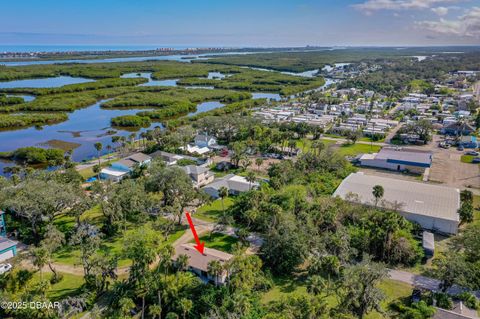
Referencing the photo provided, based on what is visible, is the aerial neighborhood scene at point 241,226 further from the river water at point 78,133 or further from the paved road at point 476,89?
the paved road at point 476,89

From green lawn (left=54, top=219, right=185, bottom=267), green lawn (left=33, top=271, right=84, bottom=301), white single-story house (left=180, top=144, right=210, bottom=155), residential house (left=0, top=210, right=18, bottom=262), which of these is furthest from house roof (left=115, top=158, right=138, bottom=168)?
green lawn (left=33, top=271, right=84, bottom=301)

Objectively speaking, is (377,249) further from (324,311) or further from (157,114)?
(157,114)

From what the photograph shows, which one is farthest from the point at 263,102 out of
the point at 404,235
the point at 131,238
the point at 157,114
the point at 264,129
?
the point at 131,238

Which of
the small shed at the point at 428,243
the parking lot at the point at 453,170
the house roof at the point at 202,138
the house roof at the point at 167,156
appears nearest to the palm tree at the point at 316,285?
the small shed at the point at 428,243

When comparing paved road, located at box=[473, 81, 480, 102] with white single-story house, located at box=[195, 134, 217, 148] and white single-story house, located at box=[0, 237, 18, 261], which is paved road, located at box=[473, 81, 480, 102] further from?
white single-story house, located at box=[0, 237, 18, 261]

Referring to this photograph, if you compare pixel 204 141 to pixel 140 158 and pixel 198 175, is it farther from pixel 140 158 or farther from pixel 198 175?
pixel 198 175

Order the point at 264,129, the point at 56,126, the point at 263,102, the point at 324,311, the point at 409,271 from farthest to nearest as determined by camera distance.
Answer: the point at 263,102 → the point at 56,126 → the point at 264,129 → the point at 409,271 → the point at 324,311
